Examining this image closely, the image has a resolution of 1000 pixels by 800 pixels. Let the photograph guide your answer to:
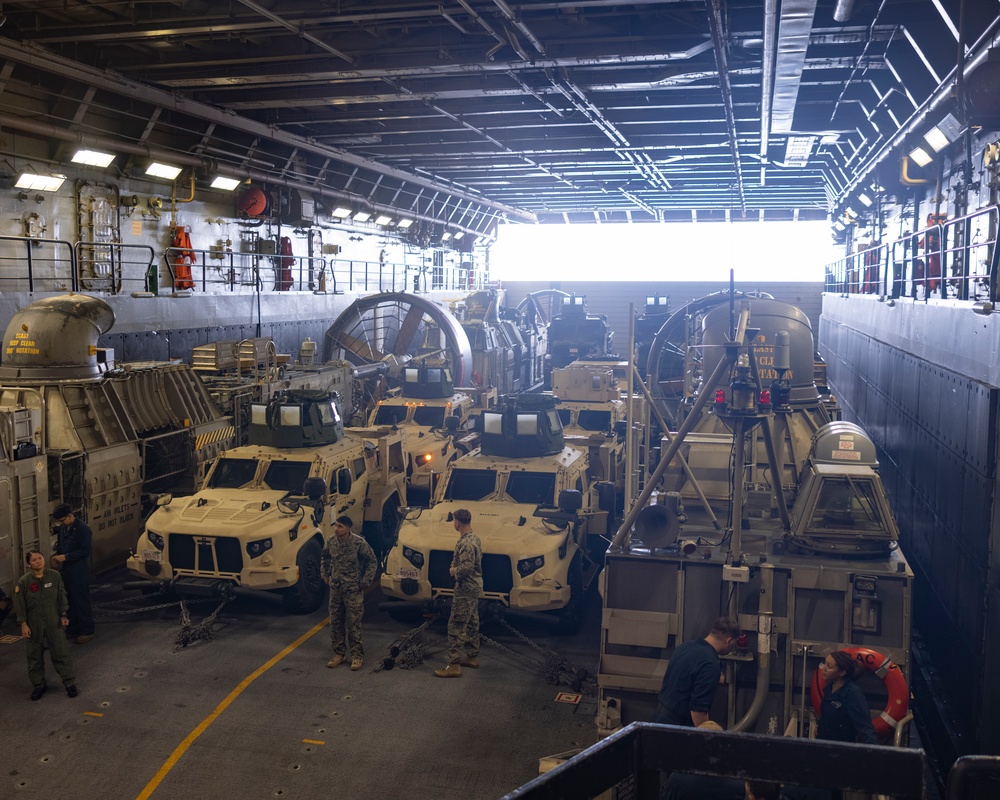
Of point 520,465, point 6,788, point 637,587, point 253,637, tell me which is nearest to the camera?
point 6,788

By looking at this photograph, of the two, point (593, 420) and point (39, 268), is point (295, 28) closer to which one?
point (39, 268)

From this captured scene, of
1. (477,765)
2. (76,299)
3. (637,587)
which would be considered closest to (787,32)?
(637,587)

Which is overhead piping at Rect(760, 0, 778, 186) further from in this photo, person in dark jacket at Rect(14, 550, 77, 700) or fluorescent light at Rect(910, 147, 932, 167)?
person in dark jacket at Rect(14, 550, 77, 700)

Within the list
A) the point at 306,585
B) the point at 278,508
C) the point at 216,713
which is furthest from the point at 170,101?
the point at 216,713

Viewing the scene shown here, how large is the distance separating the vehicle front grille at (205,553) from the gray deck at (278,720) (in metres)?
0.78

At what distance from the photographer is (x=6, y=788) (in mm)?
7559

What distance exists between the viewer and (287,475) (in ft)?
42.0

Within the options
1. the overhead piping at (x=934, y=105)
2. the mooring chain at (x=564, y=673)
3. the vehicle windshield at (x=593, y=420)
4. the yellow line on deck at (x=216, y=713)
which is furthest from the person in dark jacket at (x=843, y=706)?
the vehicle windshield at (x=593, y=420)

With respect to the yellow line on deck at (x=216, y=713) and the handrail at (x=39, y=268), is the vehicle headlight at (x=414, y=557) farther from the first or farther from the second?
the handrail at (x=39, y=268)

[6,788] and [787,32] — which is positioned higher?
[787,32]

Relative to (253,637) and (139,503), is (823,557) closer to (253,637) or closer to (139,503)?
(253,637)

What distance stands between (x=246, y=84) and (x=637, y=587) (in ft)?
42.8

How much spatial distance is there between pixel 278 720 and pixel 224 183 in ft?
52.2

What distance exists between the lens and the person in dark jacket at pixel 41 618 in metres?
8.98
